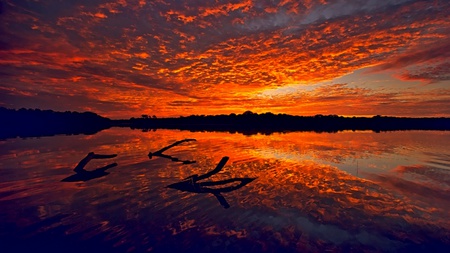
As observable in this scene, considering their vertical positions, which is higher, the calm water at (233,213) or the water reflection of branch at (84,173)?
the water reflection of branch at (84,173)

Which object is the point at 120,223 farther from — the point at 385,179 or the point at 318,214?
the point at 385,179

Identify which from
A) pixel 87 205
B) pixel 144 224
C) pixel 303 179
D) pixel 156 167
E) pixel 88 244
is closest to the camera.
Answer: pixel 88 244

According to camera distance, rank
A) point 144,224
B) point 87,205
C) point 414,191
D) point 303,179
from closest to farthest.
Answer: point 144,224
point 87,205
point 414,191
point 303,179

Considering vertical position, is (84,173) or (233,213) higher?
(84,173)

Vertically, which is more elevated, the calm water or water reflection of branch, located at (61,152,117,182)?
water reflection of branch, located at (61,152,117,182)

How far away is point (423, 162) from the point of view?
22.5 meters

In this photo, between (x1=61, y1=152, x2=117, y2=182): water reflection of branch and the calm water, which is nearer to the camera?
the calm water

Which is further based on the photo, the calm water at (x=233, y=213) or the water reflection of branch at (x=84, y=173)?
the water reflection of branch at (x=84, y=173)

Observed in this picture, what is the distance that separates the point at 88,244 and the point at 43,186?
9.56m

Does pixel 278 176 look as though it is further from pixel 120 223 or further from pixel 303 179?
pixel 120 223

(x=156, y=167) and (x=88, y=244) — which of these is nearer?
(x=88, y=244)

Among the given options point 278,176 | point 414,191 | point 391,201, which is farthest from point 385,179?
point 278,176

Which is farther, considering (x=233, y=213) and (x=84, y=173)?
(x=84, y=173)

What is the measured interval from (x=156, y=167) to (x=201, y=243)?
13.0 m
